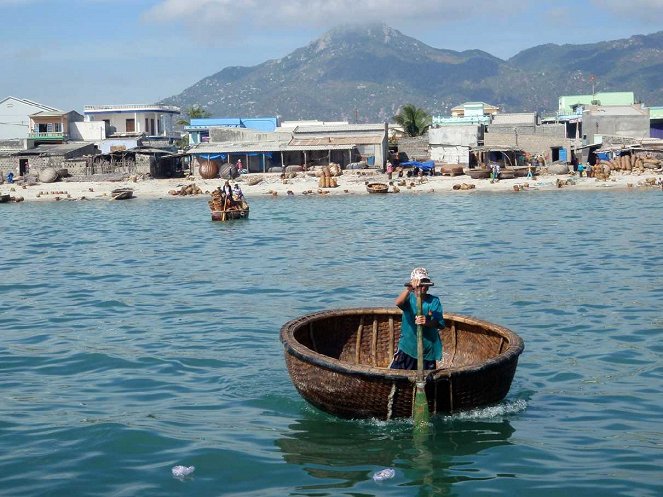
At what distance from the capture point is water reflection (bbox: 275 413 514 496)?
8.80 meters

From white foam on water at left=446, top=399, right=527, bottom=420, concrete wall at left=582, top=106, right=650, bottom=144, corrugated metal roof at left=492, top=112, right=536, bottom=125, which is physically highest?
corrugated metal roof at left=492, top=112, right=536, bottom=125

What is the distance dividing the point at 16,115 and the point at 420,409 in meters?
72.5

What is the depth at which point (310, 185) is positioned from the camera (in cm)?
5278

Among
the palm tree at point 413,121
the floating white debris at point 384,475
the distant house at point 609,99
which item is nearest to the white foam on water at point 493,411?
the floating white debris at point 384,475

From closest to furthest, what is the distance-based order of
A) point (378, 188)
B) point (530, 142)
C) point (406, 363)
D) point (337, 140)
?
1. point (406, 363)
2. point (378, 188)
3. point (337, 140)
4. point (530, 142)

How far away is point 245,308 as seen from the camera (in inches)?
709

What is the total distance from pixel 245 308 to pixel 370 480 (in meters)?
9.49

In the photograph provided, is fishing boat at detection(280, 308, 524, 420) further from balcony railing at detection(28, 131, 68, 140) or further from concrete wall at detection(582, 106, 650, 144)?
balcony railing at detection(28, 131, 68, 140)

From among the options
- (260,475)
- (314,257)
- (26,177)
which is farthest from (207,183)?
(260,475)

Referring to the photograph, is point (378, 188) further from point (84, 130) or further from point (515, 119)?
point (84, 130)

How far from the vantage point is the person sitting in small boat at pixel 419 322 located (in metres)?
10.1

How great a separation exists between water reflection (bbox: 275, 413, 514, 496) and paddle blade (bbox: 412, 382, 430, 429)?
0.14 meters

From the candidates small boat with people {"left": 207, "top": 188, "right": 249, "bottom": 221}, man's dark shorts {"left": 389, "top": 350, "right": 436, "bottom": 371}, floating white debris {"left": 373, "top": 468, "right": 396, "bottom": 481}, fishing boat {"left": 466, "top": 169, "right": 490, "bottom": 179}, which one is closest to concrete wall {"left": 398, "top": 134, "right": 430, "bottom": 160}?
fishing boat {"left": 466, "top": 169, "right": 490, "bottom": 179}

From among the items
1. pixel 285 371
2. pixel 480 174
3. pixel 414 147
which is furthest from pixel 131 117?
pixel 285 371
